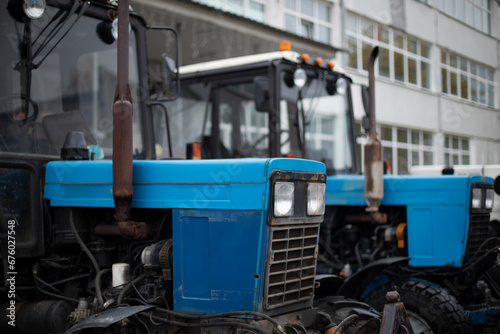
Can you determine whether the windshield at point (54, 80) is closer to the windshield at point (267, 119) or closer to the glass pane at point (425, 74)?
the windshield at point (267, 119)

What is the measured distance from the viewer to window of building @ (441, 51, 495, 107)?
13281 millimetres

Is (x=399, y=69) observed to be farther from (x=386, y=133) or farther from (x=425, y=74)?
(x=386, y=133)

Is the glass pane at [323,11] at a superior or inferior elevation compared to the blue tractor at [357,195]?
superior

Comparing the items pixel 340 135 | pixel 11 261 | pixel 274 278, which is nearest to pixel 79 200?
pixel 11 261

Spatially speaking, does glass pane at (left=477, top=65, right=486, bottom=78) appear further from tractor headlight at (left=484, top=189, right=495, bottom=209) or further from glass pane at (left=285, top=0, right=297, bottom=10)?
tractor headlight at (left=484, top=189, right=495, bottom=209)

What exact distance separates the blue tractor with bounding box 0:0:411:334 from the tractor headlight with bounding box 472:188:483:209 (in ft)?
7.35

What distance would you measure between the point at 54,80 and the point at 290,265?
2.03 meters

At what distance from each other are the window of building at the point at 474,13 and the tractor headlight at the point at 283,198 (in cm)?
836

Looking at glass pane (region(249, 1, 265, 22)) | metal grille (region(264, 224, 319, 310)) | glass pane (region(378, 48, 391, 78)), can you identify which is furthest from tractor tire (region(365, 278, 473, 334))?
glass pane (region(378, 48, 391, 78))

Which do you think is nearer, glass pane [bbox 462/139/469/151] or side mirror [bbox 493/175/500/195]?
side mirror [bbox 493/175/500/195]

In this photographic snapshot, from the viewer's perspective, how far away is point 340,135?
Result: 23.9 feet

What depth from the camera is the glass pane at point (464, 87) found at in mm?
13669

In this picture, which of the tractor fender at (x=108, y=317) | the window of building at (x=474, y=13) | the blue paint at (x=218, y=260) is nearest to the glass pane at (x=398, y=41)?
the window of building at (x=474, y=13)

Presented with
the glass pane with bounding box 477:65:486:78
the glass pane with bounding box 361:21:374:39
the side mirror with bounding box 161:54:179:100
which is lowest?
the side mirror with bounding box 161:54:179:100
